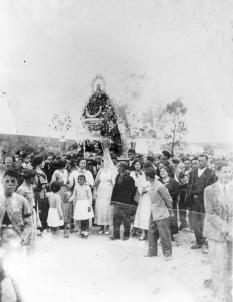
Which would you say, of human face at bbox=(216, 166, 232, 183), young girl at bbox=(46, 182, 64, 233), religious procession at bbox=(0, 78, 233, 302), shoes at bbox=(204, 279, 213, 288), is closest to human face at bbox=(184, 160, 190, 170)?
religious procession at bbox=(0, 78, 233, 302)

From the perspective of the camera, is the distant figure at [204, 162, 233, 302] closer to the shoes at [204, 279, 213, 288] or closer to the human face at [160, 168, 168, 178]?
the shoes at [204, 279, 213, 288]

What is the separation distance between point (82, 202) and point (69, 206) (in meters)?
0.29

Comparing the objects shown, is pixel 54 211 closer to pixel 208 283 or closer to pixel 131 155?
pixel 131 155

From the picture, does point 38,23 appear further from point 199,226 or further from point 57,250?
point 199,226

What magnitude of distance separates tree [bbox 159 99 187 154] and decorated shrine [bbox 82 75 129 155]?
755 mm

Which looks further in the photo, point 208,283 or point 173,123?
point 173,123

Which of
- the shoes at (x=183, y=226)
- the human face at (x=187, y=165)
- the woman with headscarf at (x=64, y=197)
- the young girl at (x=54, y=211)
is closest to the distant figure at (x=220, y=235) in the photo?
the shoes at (x=183, y=226)

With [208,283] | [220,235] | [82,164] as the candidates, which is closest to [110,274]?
[208,283]

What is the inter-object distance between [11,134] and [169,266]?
368 cm

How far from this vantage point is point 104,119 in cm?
687

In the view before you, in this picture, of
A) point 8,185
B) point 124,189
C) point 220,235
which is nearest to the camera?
point 220,235

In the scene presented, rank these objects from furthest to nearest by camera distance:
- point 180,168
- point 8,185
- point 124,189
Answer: point 180,168, point 124,189, point 8,185

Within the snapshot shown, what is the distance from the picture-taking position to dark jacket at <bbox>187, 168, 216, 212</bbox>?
4785 millimetres

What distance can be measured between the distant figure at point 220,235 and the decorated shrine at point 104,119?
2608 mm
